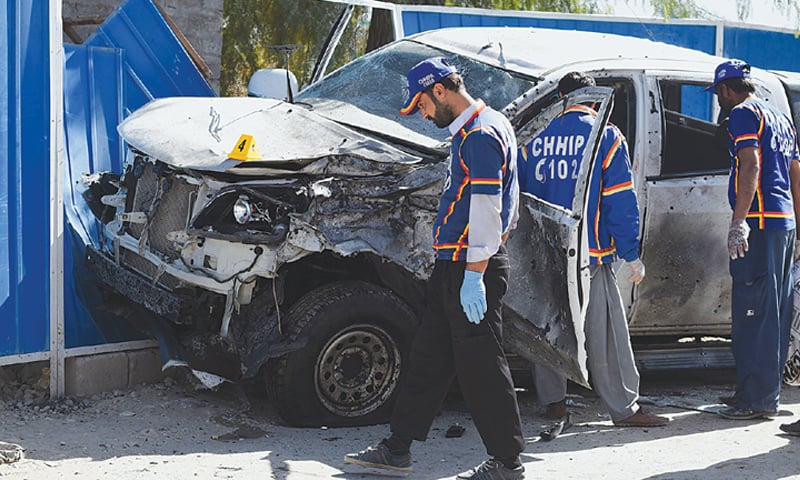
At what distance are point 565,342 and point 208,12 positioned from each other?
20.0 ft

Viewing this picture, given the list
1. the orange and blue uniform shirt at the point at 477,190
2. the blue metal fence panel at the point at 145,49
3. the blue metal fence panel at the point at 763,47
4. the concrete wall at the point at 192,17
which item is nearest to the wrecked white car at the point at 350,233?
the orange and blue uniform shirt at the point at 477,190

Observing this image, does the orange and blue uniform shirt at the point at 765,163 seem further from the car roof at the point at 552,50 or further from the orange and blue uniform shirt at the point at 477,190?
the orange and blue uniform shirt at the point at 477,190

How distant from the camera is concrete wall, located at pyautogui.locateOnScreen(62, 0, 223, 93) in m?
9.88

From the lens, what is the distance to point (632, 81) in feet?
21.5

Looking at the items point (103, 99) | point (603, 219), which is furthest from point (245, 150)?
point (103, 99)

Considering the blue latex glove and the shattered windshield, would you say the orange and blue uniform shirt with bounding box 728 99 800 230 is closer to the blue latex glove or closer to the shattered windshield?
the shattered windshield

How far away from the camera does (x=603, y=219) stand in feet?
19.4

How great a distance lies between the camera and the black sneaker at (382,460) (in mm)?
4965

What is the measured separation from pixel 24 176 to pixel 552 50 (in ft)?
10.5

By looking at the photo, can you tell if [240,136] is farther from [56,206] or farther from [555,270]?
[555,270]

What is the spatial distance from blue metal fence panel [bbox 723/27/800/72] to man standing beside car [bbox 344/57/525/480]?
8.27 m

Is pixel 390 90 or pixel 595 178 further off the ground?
pixel 390 90

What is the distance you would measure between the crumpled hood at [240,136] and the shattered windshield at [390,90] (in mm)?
284

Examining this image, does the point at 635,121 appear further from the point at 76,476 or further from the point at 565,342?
the point at 76,476
